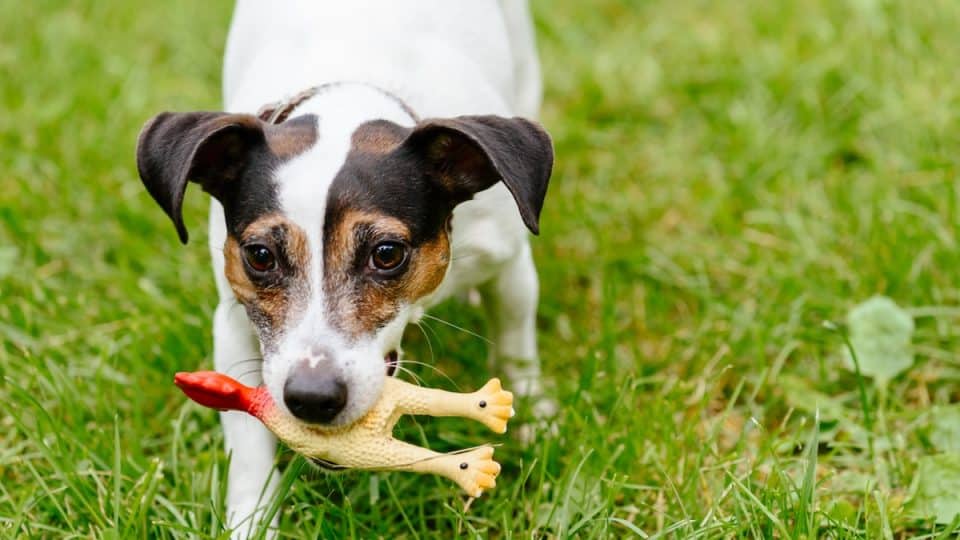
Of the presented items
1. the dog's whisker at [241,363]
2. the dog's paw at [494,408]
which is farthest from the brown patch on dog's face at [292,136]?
the dog's paw at [494,408]

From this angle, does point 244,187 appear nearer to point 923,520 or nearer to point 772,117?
point 923,520

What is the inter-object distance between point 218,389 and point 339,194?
0.67 m

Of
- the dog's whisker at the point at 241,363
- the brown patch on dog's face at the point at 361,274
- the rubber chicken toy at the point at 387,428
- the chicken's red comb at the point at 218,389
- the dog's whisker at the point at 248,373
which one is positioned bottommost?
the dog's whisker at the point at 248,373

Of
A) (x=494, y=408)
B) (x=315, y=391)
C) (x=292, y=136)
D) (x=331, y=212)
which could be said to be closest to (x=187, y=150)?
(x=292, y=136)

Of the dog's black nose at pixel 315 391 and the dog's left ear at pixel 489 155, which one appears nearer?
the dog's black nose at pixel 315 391

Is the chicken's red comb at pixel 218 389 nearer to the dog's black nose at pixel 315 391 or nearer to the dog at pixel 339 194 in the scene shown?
the dog at pixel 339 194

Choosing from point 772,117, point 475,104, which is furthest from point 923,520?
point 772,117

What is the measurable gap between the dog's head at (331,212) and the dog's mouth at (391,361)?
0.10ft

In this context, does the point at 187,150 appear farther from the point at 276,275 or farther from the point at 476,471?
the point at 476,471

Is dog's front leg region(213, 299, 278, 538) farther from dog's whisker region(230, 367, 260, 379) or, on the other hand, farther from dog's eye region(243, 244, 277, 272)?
dog's eye region(243, 244, 277, 272)

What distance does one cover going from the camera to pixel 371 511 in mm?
4047

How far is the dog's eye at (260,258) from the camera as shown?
11.5 feet

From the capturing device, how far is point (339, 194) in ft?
11.4

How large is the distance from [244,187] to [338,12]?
1.05 m
